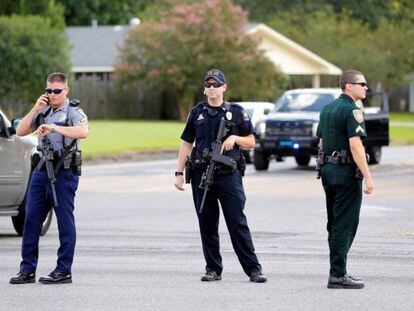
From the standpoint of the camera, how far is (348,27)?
263ft

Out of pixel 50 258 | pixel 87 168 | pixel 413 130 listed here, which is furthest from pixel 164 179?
pixel 413 130

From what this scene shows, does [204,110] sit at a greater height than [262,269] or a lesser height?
greater

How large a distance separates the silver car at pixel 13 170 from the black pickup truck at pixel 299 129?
44.4ft

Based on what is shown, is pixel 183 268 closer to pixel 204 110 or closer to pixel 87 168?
pixel 204 110

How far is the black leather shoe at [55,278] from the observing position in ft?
35.3

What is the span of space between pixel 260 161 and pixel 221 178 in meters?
18.0

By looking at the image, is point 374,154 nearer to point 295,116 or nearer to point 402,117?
point 295,116

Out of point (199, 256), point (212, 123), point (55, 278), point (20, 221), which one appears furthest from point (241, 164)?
point (20, 221)

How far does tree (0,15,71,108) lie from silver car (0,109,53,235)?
39.4m

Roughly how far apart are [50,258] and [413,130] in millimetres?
41052

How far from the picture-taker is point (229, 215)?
1085 cm

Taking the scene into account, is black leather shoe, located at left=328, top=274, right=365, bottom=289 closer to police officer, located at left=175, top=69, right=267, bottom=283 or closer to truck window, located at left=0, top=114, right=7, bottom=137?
police officer, located at left=175, top=69, right=267, bottom=283

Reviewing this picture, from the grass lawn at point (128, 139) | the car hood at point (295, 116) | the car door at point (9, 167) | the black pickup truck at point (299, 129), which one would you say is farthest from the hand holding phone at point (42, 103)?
the grass lawn at point (128, 139)

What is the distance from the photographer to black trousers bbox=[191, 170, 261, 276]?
426 inches
